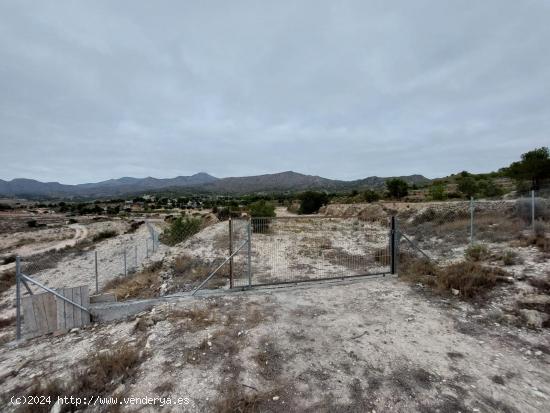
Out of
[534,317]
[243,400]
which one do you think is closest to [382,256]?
[534,317]

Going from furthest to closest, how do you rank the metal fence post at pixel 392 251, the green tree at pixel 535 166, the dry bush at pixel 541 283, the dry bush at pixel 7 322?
the green tree at pixel 535 166
the dry bush at pixel 7 322
the metal fence post at pixel 392 251
the dry bush at pixel 541 283

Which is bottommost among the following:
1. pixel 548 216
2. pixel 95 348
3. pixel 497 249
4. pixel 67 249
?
pixel 67 249

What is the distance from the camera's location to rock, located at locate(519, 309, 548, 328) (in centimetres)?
541

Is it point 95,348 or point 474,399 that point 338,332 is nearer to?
point 474,399

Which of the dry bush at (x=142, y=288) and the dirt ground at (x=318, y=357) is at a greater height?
the dirt ground at (x=318, y=357)

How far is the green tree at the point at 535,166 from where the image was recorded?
26.4 metres

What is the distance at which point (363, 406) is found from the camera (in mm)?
3549

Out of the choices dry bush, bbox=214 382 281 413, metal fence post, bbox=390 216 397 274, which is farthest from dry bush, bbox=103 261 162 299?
metal fence post, bbox=390 216 397 274

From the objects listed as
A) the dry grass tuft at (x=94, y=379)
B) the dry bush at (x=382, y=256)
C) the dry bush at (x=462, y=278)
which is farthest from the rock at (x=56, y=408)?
the dry bush at (x=382, y=256)

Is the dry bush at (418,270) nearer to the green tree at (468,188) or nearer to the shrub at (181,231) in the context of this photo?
the shrub at (181,231)

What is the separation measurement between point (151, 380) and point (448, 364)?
449 centimetres

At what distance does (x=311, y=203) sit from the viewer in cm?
4325

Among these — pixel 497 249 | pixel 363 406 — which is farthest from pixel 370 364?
pixel 497 249

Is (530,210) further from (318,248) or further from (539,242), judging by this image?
(318,248)
